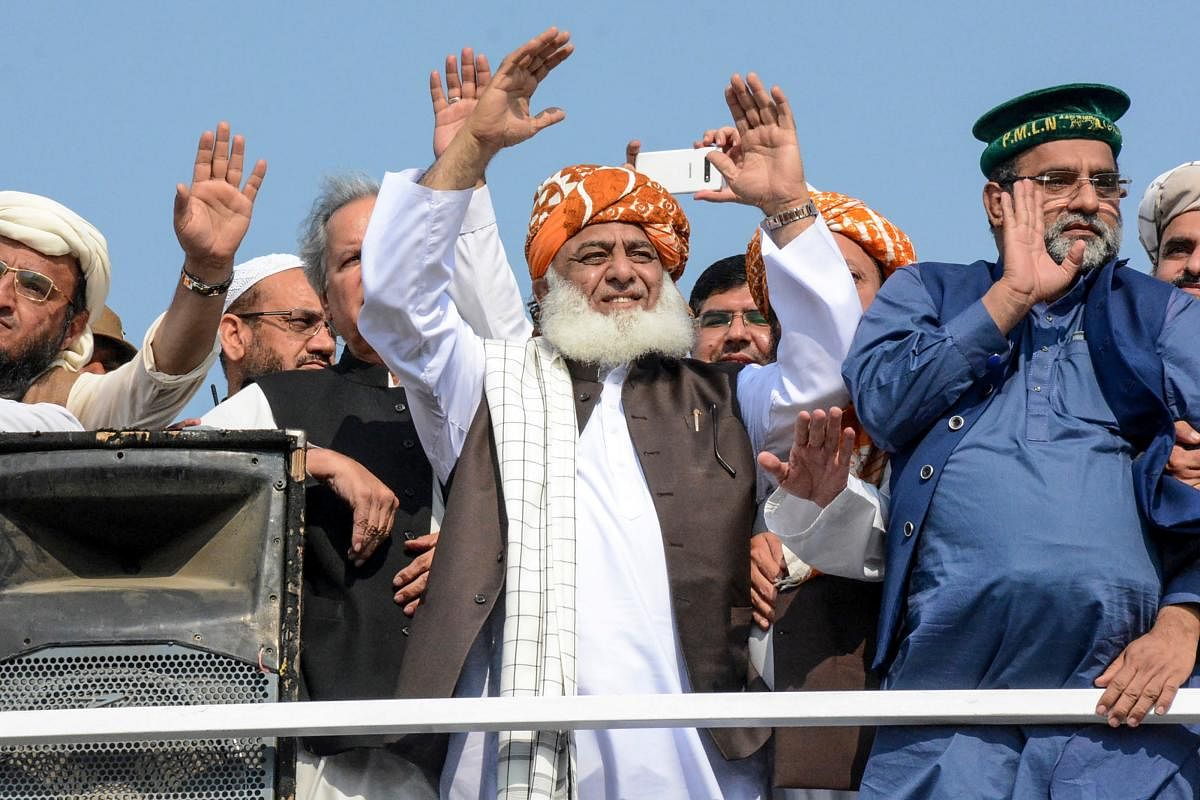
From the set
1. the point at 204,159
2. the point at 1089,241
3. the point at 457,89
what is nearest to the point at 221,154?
the point at 204,159

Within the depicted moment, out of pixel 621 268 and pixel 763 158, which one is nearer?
pixel 763 158

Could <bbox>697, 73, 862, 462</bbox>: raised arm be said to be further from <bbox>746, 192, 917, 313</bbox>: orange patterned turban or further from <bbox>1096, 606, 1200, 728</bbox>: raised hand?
A: <bbox>1096, 606, 1200, 728</bbox>: raised hand

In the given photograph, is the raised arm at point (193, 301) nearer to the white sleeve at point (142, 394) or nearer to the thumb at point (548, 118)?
the white sleeve at point (142, 394)

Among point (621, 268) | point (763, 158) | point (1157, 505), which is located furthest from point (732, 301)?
point (1157, 505)

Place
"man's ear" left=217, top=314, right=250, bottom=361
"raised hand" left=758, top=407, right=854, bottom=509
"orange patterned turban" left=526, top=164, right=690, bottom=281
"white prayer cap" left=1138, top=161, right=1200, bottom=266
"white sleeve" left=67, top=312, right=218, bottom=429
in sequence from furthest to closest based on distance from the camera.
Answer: "man's ear" left=217, top=314, right=250, bottom=361 < "white prayer cap" left=1138, top=161, right=1200, bottom=266 < "orange patterned turban" left=526, top=164, right=690, bottom=281 < "white sleeve" left=67, top=312, right=218, bottom=429 < "raised hand" left=758, top=407, right=854, bottom=509

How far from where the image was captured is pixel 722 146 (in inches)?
197

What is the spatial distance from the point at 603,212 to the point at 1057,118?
1.31 metres

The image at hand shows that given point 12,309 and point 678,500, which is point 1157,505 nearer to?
point 678,500

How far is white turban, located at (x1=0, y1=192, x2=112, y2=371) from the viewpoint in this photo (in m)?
4.95

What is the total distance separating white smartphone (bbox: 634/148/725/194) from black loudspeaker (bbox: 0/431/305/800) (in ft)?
6.06

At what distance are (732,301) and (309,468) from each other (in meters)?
2.41

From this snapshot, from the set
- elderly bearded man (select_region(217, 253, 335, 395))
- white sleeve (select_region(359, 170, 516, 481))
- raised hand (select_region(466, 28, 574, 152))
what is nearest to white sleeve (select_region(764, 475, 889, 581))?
white sleeve (select_region(359, 170, 516, 481))

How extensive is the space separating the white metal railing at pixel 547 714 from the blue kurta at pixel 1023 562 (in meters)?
0.14

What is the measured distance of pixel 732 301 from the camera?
663 cm
